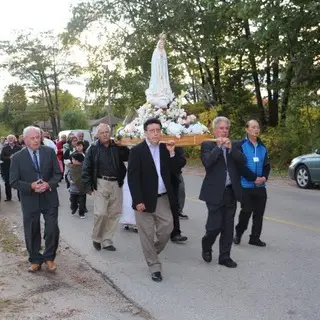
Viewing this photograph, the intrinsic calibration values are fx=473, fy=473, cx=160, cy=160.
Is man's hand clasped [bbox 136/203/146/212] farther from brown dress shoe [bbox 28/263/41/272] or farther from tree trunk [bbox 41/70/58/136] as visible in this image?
tree trunk [bbox 41/70/58/136]

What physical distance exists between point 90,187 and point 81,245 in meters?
0.97

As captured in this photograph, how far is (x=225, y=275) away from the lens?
551cm

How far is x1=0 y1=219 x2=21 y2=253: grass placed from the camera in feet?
23.4

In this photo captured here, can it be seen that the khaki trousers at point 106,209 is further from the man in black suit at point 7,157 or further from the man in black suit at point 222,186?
the man in black suit at point 7,157

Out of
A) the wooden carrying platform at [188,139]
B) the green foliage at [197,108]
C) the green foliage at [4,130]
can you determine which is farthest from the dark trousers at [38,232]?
the green foliage at [4,130]

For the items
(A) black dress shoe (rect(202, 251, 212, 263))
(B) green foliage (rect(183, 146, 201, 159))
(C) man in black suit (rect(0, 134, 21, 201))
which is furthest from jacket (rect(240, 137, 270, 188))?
(B) green foliage (rect(183, 146, 201, 159))

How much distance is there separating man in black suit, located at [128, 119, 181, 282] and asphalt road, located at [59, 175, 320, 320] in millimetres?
439

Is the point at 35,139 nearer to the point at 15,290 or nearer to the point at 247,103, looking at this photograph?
the point at 15,290

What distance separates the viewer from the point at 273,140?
19844mm

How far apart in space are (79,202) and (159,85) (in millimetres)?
3417

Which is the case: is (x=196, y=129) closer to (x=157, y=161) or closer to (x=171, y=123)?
(x=171, y=123)

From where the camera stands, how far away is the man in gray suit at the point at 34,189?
223 inches

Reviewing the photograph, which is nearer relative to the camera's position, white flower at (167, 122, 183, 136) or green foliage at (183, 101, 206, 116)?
white flower at (167, 122, 183, 136)

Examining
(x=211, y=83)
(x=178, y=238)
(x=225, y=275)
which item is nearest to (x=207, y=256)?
(x=225, y=275)
